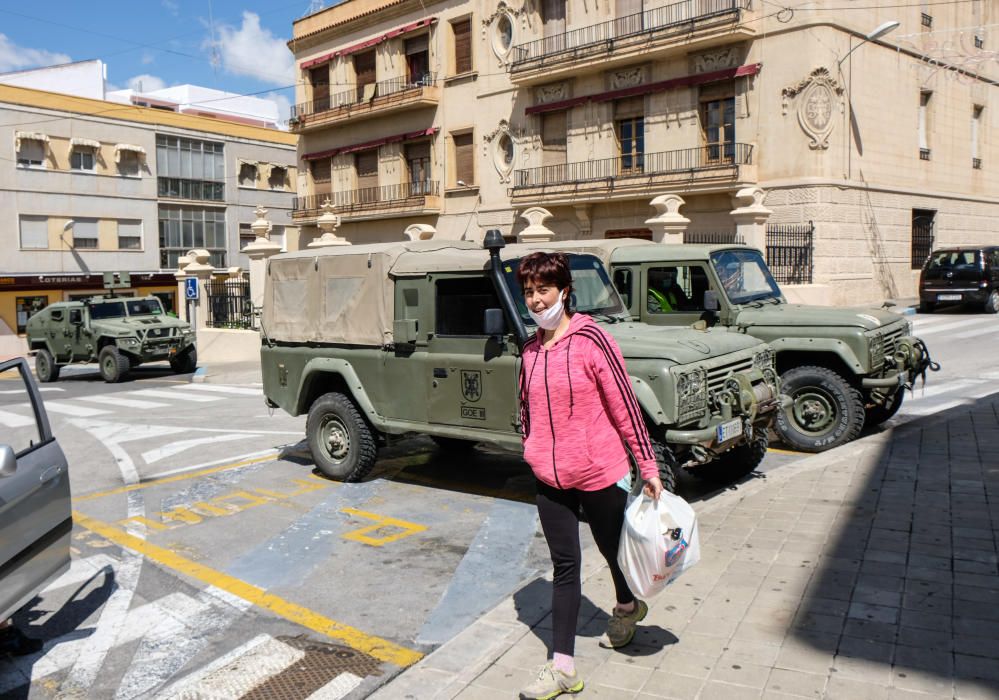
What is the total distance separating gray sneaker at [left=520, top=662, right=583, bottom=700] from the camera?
12.2 ft

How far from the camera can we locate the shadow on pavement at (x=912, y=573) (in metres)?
3.94

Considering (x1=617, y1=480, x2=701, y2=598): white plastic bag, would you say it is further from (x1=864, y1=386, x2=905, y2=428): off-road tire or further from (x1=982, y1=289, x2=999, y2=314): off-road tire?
(x1=982, y1=289, x2=999, y2=314): off-road tire

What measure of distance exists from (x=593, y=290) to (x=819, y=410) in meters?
2.84

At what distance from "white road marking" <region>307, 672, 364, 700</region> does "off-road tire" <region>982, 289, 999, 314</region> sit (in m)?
22.3

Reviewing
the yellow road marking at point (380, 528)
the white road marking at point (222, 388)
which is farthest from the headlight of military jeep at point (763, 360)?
the white road marking at point (222, 388)

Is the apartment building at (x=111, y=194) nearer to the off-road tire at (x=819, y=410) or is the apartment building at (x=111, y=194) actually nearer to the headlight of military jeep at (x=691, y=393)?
the off-road tire at (x=819, y=410)

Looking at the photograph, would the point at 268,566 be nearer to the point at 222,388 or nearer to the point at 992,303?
the point at 222,388

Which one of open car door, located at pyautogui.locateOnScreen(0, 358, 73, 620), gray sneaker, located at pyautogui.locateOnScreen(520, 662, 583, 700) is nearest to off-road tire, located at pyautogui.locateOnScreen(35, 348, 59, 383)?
open car door, located at pyautogui.locateOnScreen(0, 358, 73, 620)

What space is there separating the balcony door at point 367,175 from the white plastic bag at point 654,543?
3288 centimetres

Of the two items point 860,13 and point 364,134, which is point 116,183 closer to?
point 364,134

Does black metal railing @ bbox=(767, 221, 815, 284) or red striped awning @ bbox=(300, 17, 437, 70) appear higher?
red striped awning @ bbox=(300, 17, 437, 70)

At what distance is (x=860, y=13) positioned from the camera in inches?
953

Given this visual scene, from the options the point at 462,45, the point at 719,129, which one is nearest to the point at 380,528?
the point at 719,129

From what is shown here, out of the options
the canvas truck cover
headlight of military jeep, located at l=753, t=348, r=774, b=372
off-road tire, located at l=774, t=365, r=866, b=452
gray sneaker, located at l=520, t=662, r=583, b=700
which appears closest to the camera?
gray sneaker, located at l=520, t=662, r=583, b=700
